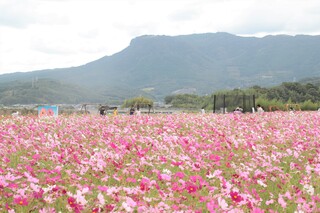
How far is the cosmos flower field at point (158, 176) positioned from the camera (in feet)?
13.0

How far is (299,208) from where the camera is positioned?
398 cm

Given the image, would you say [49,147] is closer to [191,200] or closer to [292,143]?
[191,200]

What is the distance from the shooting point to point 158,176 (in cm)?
484

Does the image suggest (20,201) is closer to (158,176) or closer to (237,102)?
(158,176)

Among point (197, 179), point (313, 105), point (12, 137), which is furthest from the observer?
point (313, 105)

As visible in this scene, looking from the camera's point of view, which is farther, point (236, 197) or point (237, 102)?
point (237, 102)

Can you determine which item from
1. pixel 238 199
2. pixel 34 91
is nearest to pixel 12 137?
pixel 238 199

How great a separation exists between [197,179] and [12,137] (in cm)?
480

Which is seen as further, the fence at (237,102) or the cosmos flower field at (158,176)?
the fence at (237,102)

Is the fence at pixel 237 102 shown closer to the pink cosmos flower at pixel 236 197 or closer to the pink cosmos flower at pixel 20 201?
the pink cosmos flower at pixel 236 197

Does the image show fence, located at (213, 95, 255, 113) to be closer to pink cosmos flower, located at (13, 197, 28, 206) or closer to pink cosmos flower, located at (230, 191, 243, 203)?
pink cosmos flower, located at (230, 191, 243, 203)

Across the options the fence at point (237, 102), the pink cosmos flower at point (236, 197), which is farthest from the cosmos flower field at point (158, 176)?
the fence at point (237, 102)

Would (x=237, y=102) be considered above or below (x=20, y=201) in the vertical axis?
below

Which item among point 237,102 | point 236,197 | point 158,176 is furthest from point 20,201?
point 237,102
